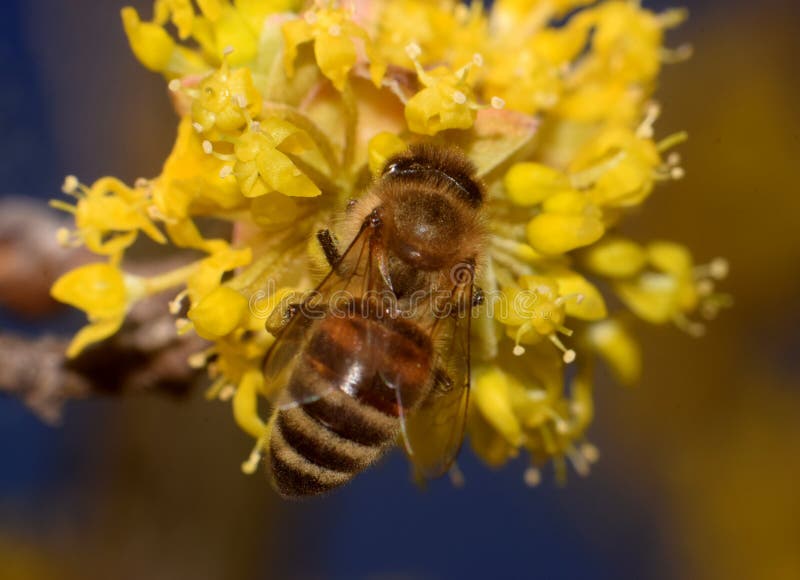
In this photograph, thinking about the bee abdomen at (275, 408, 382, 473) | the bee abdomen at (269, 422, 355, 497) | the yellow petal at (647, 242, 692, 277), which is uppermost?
the yellow petal at (647, 242, 692, 277)

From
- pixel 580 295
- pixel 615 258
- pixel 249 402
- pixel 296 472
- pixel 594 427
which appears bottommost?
pixel 296 472

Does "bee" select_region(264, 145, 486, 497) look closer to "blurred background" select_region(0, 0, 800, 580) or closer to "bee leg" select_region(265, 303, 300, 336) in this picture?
"bee leg" select_region(265, 303, 300, 336)

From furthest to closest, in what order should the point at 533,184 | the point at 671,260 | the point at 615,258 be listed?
the point at 671,260 → the point at 615,258 → the point at 533,184

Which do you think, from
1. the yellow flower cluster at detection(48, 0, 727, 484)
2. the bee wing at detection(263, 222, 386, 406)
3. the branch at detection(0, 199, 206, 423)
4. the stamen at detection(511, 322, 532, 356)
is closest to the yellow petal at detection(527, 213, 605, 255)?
the yellow flower cluster at detection(48, 0, 727, 484)

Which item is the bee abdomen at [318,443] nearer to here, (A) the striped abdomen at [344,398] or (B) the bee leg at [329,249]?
(A) the striped abdomen at [344,398]

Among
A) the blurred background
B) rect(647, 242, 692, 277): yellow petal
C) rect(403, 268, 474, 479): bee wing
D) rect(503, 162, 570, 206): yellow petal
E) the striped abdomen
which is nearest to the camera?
the striped abdomen

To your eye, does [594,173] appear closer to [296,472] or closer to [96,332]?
[296,472]

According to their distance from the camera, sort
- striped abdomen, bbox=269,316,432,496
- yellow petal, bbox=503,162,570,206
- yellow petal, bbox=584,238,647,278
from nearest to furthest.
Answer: striped abdomen, bbox=269,316,432,496 < yellow petal, bbox=503,162,570,206 < yellow petal, bbox=584,238,647,278

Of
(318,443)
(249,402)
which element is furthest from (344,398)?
(249,402)
